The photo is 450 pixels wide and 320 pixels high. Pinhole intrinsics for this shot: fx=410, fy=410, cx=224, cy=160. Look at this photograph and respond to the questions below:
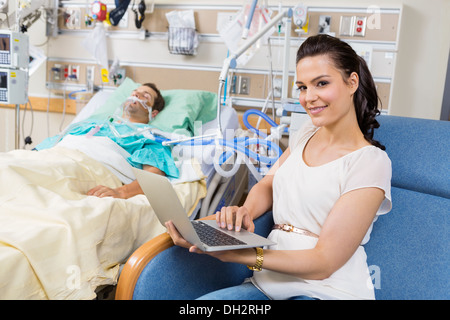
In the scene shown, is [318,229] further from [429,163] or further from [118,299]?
[118,299]

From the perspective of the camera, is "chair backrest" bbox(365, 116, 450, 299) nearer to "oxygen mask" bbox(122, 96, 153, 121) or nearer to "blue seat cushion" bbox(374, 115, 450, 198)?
A: "blue seat cushion" bbox(374, 115, 450, 198)

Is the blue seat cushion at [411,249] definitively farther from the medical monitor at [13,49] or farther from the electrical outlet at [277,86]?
the medical monitor at [13,49]

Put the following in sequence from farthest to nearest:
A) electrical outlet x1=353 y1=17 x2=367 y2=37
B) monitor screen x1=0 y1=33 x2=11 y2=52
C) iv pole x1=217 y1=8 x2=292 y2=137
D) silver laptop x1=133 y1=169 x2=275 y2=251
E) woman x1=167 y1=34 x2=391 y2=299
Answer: monitor screen x1=0 y1=33 x2=11 y2=52 < electrical outlet x1=353 y1=17 x2=367 y2=37 < iv pole x1=217 y1=8 x2=292 y2=137 < woman x1=167 y1=34 x2=391 y2=299 < silver laptop x1=133 y1=169 x2=275 y2=251

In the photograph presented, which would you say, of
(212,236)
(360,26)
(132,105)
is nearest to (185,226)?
(212,236)

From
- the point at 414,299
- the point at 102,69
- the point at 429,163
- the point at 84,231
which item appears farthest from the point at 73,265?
the point at 102,69

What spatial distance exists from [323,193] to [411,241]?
1.04 feet

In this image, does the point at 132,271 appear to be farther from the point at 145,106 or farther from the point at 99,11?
the point at 99,11

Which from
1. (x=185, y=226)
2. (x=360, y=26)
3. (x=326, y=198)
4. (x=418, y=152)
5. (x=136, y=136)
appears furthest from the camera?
(x=360, y=26)

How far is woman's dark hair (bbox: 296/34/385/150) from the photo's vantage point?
112 centimetres

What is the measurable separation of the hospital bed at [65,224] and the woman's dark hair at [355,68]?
79cm

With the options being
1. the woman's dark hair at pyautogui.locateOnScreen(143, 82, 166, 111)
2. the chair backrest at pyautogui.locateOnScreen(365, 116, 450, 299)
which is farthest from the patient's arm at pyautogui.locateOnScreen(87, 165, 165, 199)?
the chair backrest at pyautogui.locateOnScreen(365, 116, 450, 299)

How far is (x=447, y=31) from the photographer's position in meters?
2.58

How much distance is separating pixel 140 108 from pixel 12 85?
105 cm

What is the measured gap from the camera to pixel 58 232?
3.85 feet
